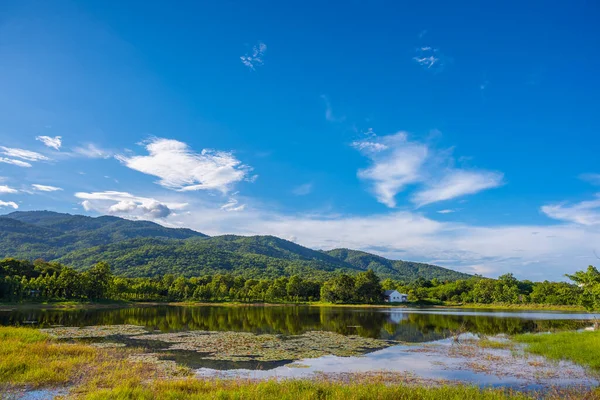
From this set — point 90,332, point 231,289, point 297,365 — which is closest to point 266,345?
point 297,365

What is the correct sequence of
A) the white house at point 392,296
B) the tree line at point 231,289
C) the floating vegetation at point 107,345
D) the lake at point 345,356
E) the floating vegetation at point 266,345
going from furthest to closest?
the white house at point 392,296 → the tree line at point 231,289 → the floating vegetation at point 107,345 → the floating vegetation at point 266,345 → the lake at point 345,356

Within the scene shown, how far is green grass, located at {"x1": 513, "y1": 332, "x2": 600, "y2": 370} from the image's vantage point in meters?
23.0

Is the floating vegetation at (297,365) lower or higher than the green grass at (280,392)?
lower

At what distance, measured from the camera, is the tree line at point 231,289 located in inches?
3484

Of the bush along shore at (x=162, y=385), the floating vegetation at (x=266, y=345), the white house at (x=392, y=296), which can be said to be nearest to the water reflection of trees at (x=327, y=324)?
the floating vegetation at (x=266, y=345)

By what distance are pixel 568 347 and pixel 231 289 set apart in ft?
360

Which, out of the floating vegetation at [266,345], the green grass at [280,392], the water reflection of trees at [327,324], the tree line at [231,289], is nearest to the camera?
the green grass at [280,392]

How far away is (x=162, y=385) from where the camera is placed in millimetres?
14586

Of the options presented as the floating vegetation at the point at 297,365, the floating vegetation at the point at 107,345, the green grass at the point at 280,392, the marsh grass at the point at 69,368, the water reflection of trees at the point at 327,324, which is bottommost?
the water reflection of trees at the point at 327,324

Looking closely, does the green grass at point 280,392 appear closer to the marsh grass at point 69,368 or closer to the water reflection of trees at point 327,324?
the marsh grass at point 69,368

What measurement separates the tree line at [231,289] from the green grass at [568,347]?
63.9m

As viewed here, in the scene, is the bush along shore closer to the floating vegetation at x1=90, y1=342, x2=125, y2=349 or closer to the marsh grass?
the marsh grass

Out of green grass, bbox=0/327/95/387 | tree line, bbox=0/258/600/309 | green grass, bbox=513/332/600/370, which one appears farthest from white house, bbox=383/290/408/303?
green grass, bbox=0/327/95/387

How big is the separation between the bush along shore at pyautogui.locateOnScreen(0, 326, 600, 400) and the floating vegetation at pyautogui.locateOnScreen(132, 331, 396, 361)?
5.88m
